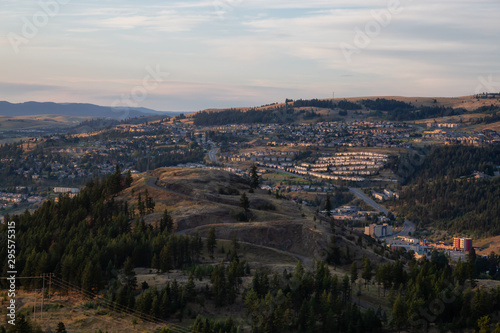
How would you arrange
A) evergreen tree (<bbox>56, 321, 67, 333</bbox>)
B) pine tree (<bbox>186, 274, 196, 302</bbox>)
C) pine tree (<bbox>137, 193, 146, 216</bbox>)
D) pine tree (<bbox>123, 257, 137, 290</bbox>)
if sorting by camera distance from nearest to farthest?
1. evergreen tree (<bbox>56, 321, 67, 333</bbox>)
2. pine tree (<bbox>186, 274, 196, 302</bbox>)
3. pine tree (<bbox>123, 257, 137, 290</bbox>)
4. pine tree (<bbox>137, 193, 146, 216</bbox>)

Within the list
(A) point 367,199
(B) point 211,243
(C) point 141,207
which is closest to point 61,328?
(B) point 211,243

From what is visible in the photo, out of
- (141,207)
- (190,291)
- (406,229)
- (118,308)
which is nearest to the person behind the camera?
(118,308)

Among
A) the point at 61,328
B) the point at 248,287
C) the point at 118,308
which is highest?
the point at 248,287

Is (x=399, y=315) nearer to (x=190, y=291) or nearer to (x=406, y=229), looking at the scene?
(x=190, y=291)

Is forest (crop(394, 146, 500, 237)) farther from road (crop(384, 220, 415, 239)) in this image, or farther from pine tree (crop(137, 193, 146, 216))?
pine tree (crop(137, 193, 146, 216))

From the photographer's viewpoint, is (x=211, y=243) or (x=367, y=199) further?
(x=367, y=199)

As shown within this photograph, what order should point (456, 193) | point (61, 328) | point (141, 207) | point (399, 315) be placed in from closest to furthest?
point (61, 328) → point (399, 315) → point (141, 207) → point (456, 193)

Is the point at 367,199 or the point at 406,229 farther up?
the point at 367,199

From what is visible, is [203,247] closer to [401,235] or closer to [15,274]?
[15,274]

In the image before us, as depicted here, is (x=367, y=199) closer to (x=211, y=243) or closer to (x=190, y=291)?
(x=211, y=243)

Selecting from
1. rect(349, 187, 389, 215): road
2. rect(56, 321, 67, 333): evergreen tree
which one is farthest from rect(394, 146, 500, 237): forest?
rect(56, 321, 67, 333): evergreen tree

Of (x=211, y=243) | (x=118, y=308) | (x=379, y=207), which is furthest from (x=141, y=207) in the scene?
(x=379, y=207)
